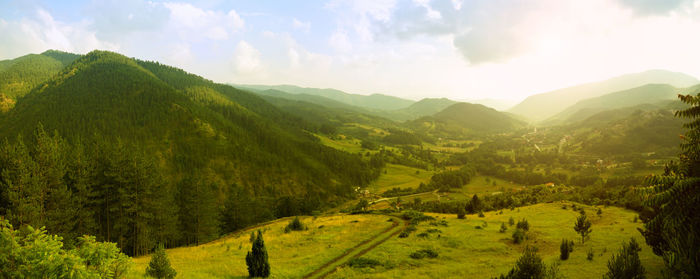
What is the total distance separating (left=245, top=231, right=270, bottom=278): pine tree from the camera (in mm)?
27281

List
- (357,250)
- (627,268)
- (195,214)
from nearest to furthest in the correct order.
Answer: (627,268) → (357,250) → (195,214)

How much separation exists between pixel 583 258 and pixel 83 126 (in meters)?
268

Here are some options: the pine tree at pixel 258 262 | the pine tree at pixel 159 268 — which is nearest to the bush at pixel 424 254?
the pine tree at pixel 258 262

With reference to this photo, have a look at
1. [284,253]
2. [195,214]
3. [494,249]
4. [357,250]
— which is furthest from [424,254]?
[195,214]

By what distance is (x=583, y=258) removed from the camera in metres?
26.0

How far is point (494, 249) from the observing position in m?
33.6

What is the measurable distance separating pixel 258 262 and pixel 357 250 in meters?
14.8

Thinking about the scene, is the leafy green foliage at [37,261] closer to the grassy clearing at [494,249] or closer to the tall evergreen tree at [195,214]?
the grassy clearing at [494,249]

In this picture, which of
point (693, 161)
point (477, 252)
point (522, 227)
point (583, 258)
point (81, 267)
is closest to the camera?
point (81, 267)

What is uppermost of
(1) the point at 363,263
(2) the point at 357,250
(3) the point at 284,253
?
(1) the point at 363,263

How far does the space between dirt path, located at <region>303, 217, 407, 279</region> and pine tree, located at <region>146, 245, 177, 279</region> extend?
12246 mm

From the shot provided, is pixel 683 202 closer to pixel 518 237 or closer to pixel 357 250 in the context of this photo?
pixel 518 237

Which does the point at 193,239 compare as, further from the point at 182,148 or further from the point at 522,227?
the point at 182,148

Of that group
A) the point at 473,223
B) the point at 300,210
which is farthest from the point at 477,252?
the point at 300,210
